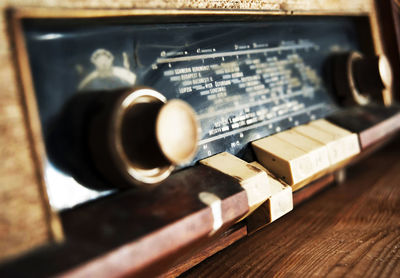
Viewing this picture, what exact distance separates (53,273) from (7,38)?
0.26 m

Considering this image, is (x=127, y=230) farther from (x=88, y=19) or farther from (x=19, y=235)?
(x=88, y=19)

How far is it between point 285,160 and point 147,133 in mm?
317

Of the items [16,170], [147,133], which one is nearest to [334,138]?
[147,133]

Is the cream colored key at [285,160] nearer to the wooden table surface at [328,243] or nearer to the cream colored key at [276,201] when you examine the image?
the cream colored key at [276,201]

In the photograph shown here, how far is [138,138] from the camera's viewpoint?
1.59 ft

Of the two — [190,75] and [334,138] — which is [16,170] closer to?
[190,75]

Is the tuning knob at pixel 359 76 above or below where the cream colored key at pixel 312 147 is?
above

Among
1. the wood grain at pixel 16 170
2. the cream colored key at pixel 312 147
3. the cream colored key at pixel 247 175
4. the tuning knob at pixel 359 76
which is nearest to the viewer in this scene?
the wood grain at pixel 16 170

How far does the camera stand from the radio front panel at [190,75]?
1.65 feet

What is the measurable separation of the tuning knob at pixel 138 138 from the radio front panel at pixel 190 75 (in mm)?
21

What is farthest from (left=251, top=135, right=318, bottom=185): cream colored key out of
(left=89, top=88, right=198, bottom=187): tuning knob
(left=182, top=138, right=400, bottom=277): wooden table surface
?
(left=89, top=88, right=198, bottom=187): tuning knob

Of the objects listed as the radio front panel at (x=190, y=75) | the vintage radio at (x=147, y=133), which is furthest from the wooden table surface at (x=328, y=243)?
the radio front panel at (x=190, y=75)

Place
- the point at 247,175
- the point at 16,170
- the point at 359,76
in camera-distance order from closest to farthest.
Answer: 1. the point at 16,170
2. the point at 247,175
3. the point at 359,76

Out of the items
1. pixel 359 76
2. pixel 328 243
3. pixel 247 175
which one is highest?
pixel 359 76
